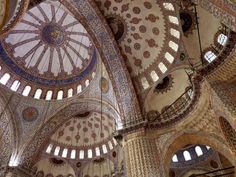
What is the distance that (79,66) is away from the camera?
1559cm

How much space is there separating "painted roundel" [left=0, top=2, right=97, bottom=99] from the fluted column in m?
5.50

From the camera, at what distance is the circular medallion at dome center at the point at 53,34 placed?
15.7 m

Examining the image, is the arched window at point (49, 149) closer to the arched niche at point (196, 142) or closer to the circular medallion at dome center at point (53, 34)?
the circular medallion at dome center at point (53, 34)

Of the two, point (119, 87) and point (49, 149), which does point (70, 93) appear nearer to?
point (49, 149)

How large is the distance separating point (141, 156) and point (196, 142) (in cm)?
230

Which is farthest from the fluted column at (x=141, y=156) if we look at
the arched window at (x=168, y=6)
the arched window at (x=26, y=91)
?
the arched window at (x=26, y=91)

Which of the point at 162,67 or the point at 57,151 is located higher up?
the point at 162,67

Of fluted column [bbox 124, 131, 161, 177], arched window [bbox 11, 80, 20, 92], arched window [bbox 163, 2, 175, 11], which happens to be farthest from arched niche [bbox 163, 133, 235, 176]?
arched window [bbox 11, 80, 20, 92]

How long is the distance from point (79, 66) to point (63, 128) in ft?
13.2

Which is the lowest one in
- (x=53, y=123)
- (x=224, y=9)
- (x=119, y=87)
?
(x=224, y=9)

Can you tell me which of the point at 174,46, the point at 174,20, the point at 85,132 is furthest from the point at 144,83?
the point at 85,132

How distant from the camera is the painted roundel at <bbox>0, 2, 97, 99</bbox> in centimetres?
1469

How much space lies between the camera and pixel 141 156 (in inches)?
354

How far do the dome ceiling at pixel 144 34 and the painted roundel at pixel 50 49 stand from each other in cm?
302
